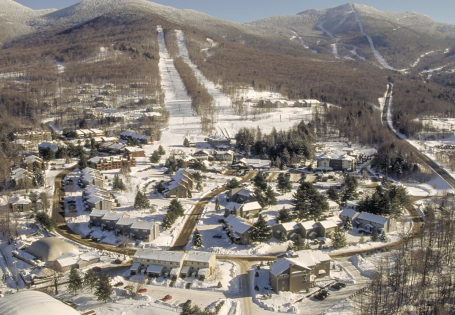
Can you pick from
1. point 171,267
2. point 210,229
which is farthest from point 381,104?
point 171,267

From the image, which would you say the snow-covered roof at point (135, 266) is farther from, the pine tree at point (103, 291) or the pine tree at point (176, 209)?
the pine tree at point (176, 209)

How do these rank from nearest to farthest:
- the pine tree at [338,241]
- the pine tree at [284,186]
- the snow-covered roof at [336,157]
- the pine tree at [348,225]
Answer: the pine tree at [338,241], the pine tree at [348,225], the pine tree at [284,186], the snow-covered roof at [336,157]

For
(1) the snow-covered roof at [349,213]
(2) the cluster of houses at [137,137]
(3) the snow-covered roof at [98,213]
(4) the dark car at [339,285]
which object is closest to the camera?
(4) the dark car at [339,285]

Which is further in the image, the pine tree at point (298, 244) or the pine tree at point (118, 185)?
the pine tree at point (118, 185)

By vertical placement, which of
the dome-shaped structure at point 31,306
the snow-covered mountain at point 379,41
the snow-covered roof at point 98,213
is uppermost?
the snow-covered mountain at point 379,41

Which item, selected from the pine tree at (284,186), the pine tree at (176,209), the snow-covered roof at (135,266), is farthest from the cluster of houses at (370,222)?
the snow-covered roof at (135,266)

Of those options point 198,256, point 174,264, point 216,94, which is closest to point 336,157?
point 198,256

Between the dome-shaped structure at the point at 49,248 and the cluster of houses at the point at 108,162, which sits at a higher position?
the cluster of houses at the point at 108,162

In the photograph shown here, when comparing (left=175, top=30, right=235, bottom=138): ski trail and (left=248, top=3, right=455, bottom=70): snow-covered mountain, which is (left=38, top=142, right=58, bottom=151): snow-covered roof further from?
(left=248, top=3, right=455, bottom=70): snow-covered mountain
